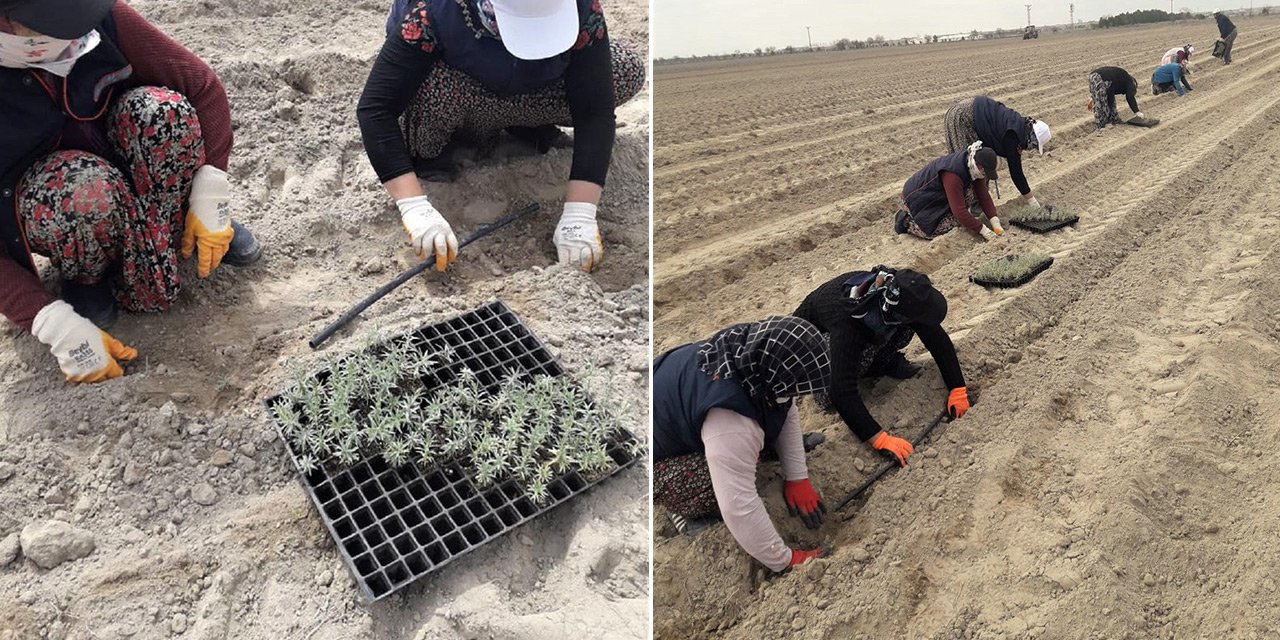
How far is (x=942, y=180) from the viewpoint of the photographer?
4699 millimetres

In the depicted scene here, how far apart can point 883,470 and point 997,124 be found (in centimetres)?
329

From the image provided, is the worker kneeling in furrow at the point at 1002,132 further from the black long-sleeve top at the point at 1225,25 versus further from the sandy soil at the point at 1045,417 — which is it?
the black long-sleeve top at the point at 1225,25

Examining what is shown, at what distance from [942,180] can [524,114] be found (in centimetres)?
253

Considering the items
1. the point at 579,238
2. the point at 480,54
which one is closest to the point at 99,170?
the point at 480,54

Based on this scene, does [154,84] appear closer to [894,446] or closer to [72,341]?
[72,341]

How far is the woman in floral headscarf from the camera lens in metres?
2.80

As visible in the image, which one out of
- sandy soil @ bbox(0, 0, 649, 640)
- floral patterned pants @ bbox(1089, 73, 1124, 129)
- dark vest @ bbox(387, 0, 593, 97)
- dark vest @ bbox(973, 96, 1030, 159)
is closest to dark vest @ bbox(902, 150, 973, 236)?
dark vest @ bbox(973, 96, 1030, 159)

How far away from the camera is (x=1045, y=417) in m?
2.87

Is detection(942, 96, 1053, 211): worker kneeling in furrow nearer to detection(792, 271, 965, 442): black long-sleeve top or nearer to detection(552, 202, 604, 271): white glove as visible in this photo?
detection(792, 271, 965, 442): black long-sleeve top

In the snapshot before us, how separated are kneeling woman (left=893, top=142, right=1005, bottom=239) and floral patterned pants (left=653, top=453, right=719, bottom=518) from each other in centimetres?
287

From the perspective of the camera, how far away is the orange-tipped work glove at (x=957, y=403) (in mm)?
2979

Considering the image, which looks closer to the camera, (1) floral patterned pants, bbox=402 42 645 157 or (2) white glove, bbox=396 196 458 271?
(2) white glove, bbox=396 196 458 271

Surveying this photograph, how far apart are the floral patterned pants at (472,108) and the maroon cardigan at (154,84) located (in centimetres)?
71

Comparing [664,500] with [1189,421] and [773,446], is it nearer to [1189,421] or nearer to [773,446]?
[773,446]
